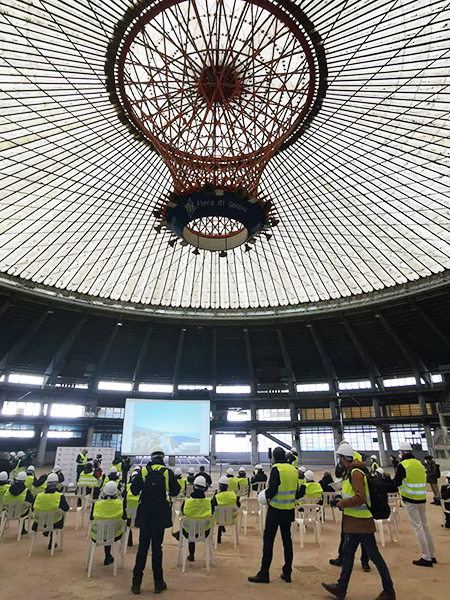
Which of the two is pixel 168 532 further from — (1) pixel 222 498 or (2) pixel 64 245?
(2) pixel 64 245

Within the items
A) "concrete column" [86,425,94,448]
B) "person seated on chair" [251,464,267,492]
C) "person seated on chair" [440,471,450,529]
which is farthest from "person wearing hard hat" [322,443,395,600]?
"concrete column" [86,425,94,448]

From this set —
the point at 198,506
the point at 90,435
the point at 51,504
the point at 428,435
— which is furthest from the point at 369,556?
the point at 90,435

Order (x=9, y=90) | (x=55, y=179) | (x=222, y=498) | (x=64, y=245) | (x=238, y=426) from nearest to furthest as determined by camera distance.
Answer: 1. (x=222, y=498)
2. (x=9, y=90)
3. (x=55, y=179)
4. (x=64, y=245)
5. (x=238, y=426)

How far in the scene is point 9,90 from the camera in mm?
19781

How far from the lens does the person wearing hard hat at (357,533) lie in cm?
701

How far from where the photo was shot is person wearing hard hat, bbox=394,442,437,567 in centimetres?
939

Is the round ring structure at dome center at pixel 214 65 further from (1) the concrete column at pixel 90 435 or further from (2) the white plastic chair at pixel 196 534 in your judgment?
(1) the concrete column at pixel 90 435

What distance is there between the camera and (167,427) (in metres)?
38.0

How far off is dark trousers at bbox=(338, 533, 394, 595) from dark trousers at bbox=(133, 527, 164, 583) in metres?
3.62

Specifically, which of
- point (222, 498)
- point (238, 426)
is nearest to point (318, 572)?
point (222, 498)

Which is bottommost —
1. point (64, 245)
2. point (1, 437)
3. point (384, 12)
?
point (1, 437)

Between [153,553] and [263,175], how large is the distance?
25.5 m

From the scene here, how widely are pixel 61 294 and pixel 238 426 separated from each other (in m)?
25.4

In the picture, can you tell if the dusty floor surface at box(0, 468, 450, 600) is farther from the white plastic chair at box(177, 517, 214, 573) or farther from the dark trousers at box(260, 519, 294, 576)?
the white plastic chair at box(177, 517, 214, 573)
